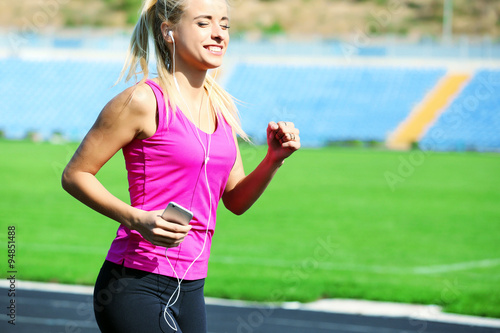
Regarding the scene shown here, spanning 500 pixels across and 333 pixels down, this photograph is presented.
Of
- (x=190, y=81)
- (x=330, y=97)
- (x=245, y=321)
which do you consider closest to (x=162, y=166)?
(x=190, y=81)

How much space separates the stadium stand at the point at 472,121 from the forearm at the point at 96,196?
27.2 meters

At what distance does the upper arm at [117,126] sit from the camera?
2426 mm

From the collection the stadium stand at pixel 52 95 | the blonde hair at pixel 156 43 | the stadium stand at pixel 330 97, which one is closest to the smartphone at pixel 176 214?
the blonde hair at pixel 156 43

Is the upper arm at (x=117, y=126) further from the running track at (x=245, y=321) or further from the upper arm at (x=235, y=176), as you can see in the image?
the running track at (x=245, y=321)

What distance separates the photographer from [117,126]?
2430 mm

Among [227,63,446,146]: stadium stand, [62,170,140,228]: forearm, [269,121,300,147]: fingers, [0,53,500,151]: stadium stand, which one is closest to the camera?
[62,170,140,228]: forearm

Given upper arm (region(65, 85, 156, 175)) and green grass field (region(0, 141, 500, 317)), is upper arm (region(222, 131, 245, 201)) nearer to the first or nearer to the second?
upper arm (region(65, 85, 156, 175))

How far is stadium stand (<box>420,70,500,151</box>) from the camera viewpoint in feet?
93.8

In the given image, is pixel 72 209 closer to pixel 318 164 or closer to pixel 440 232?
pixel 440 232

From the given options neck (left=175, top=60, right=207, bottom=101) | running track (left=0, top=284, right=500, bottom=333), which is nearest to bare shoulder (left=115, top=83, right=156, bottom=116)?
neck (left=175, top=60, right=207, bottom=101)

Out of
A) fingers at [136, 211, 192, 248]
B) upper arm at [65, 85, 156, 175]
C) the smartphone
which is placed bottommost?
fingers at [136, 211, 192, 248]

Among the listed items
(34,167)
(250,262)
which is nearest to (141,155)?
(250,262)

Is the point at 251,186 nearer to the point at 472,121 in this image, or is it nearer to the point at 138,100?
the point at 138,100

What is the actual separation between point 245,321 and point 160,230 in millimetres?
4343
